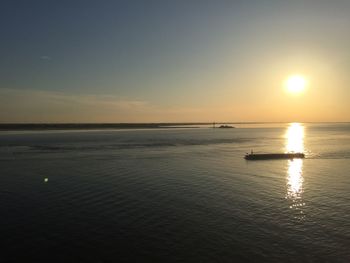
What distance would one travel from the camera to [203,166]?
60.8 m

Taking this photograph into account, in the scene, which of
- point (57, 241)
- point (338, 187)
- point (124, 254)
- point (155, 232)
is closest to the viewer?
point (124, 254)

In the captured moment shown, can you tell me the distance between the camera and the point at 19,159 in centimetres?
6975

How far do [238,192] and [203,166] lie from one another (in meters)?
23.0

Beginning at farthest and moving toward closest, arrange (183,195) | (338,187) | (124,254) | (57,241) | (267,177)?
(267,177) < (338,187) < (183,195) < (57,241) < (124,254)

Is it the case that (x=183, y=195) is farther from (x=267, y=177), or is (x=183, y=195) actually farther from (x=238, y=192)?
(x=267, y=177)

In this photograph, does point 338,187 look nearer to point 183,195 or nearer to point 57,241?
point 183,195

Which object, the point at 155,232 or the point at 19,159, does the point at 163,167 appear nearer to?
the point at 19,159

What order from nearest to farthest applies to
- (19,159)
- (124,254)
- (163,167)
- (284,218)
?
1. (124,254)
2. (284,218)
3. (163,167)
4. (19,159)

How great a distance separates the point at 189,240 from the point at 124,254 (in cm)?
447

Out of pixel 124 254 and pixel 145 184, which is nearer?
pixel 124 254

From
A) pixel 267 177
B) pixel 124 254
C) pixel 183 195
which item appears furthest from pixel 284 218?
pixel 267 177

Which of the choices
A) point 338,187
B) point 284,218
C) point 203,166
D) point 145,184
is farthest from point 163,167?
point 284,218

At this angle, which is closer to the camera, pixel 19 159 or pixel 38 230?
pixel 38 230

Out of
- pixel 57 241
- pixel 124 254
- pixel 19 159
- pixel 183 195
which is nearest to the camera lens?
pixel 124 254
